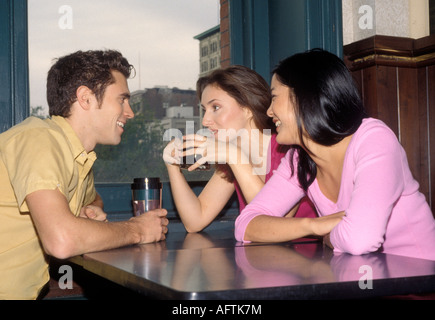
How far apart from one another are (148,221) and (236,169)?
48cm

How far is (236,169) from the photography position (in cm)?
206

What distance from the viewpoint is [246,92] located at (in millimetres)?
2324

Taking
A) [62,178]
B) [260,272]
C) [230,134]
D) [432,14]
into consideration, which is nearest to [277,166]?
[230,134]

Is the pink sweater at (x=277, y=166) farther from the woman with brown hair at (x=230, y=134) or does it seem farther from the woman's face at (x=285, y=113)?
the woman's face at (x=285, y=113)

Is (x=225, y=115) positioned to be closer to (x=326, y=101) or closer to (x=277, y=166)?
(x=277, y=166)

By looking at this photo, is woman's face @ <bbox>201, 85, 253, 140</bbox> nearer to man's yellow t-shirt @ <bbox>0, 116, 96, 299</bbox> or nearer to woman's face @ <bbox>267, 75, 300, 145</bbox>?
woman's face @ <bbox>267, 75, 300, 145</bbox>

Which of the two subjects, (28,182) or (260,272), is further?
(28,182)

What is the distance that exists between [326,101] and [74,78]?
0.89 metres

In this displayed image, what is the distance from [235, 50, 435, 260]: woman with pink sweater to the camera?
1377mm

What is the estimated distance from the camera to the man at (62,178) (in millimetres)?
1411

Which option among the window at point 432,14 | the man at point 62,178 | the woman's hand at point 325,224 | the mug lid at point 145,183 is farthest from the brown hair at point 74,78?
the window at point 432,14

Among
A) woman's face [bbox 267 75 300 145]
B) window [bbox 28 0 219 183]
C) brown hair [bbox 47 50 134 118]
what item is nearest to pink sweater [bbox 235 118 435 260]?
woman's face [bbox 267 75 300 145]

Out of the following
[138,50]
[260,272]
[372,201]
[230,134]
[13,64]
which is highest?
[138,50]

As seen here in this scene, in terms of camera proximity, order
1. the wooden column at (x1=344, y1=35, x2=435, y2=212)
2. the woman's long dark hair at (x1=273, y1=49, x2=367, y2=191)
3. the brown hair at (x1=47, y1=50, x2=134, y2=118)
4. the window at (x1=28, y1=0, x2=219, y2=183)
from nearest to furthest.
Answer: the woman's long dark hair at (x1=273, y1=49, x2=367, y2=191) < the brown hair at (x1=47, y1=50, x2=134, y2=118) < the window at (x1=28, y1=0, x2=219, y2=183) < the wooden column at (x1=344, y1=35, x2=435, y2=212)
